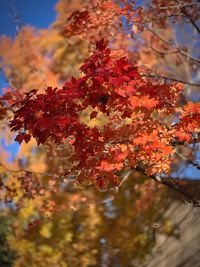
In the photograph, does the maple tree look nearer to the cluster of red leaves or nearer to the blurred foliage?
the cluster of red leaves

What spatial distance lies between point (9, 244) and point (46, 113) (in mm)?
11897

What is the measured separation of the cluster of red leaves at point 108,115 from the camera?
4.46 m

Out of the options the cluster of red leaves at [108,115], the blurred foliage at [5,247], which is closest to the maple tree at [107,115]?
the cluster of red leaves at [108,115]

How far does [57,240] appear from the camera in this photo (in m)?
14.1

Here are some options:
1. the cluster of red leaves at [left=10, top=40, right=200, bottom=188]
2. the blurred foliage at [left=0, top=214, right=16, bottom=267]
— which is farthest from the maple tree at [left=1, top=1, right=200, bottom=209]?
the blurred foliage at [left=0, top=214, right=16, bottom=267]

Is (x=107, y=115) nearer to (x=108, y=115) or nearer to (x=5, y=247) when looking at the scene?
(x=108, y=115)

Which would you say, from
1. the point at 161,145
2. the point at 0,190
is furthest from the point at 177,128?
the point at 0,190

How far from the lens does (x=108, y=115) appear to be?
4973 mm

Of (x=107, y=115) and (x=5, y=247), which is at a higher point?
(x=5, y=247)

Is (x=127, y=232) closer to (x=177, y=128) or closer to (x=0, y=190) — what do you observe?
A: (x=0, y=190)

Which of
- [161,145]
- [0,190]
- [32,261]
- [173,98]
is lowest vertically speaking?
[161,145]

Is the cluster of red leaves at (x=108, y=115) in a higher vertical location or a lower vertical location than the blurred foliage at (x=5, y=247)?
lower

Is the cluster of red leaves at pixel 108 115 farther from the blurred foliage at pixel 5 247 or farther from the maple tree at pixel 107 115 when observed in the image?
the blurred foliage at pixel 5 247

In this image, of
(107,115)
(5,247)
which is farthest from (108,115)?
(5,247)
